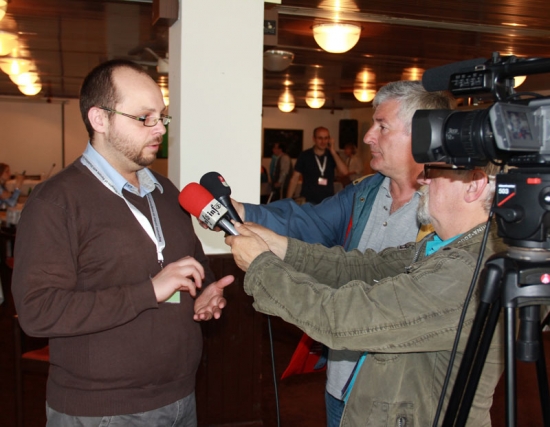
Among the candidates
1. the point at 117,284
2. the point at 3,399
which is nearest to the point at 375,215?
the point at 117,284

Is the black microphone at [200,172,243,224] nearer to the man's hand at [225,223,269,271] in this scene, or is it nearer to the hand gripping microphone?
the hand gripping microphone

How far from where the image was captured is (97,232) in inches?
A: 64.1

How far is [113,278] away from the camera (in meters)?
1.65

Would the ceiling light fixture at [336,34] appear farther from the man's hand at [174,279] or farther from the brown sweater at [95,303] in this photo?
the man's hand at [174,279]

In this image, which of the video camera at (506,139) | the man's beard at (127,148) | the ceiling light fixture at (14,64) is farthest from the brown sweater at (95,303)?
the ceiling light fixture at (14,64)

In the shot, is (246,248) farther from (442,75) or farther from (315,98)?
(315,98)

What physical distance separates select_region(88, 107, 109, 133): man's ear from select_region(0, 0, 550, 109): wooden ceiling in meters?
1.56

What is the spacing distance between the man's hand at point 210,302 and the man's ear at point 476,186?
2.64ft

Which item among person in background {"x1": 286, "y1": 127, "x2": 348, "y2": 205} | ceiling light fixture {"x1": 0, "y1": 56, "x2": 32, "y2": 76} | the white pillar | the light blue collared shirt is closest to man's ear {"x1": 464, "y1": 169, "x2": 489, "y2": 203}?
the light blue collared shirt

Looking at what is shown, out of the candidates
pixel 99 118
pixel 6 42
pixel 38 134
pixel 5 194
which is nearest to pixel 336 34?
pixel 6 42

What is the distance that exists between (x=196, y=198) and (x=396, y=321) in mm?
693

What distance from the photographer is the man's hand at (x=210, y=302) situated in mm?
1826

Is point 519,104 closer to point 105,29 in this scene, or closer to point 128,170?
point 128,170

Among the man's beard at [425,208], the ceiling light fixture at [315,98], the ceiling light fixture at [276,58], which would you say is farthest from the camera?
the ceiling light fixture at [315,98]
